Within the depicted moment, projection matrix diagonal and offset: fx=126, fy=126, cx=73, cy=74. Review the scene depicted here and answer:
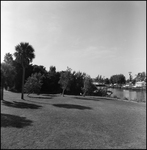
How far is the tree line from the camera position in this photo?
819 centimetres

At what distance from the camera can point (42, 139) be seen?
5.20m

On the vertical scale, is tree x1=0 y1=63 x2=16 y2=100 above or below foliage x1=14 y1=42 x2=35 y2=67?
below

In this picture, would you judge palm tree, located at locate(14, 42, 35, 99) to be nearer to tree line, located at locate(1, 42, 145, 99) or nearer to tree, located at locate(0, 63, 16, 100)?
tree line, located at locate(1, 42, 145, 99)

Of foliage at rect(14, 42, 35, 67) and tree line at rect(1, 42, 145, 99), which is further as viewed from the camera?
foliage at rect(14, 42, 35, 67)

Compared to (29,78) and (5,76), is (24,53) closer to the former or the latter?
(29,78)

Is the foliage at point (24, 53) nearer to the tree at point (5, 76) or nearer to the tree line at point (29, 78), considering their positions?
the tree line at point (29, 78)

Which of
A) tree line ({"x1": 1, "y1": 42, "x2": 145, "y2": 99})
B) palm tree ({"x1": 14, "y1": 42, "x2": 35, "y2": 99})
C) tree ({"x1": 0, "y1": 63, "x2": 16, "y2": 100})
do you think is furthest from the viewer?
palm tree ({"x1": 14, "y1": 42, "x2": 35, "y2": 99})

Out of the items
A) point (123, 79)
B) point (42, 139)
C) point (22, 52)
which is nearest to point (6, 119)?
point (42, 139)

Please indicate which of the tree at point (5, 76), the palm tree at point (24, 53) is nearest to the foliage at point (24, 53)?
the palm tree at point (24, 53)

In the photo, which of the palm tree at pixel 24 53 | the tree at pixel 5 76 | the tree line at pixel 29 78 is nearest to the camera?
the tree at pixel 5 76

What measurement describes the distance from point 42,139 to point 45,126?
1.59 metres

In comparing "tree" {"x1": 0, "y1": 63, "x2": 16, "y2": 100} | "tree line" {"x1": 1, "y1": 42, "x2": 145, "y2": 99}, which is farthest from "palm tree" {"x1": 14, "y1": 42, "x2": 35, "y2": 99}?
"tree" {"x1": 0, "y1": 63, "x2": 16, "y2": 100}

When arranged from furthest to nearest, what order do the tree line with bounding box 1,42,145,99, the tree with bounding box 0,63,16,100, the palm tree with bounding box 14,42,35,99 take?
the palm tree with bounding box 14,42,35,99 < the tree line with bounding box 1,42,145,99 < the tree with bounding box 0,63,16,100

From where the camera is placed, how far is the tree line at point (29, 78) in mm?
8188
